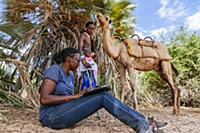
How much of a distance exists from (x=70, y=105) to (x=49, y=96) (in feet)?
0.89

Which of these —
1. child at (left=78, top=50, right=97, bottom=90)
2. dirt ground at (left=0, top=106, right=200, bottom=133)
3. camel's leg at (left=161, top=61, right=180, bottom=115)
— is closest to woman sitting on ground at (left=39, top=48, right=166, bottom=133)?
dirt ground at (left=0, top=106, right=200, bottom=133)

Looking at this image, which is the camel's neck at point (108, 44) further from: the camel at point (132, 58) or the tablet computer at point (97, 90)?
the tablet computer at point (97, 90)

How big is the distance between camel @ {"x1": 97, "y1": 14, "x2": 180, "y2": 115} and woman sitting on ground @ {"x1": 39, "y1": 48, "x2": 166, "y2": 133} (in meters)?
1.94

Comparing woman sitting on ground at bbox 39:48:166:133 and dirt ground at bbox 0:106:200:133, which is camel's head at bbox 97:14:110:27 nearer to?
dirt ground at bbox 0:106:200:133

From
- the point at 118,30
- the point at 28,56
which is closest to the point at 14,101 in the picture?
the point at 28,56

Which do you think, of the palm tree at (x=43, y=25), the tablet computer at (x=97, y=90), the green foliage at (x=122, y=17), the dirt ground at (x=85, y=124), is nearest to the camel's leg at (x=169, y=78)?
the dirt ground at (x=85, y=124)

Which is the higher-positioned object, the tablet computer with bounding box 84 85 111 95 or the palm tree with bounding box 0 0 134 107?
the palm tree with bounding box 0 0 134 107

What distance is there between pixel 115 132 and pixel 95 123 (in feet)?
2.31

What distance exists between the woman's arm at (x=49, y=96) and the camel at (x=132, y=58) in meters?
2.23

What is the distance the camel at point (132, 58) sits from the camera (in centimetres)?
673

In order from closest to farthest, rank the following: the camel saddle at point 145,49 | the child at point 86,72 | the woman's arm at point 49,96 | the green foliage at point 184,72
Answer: the woman's arm at point 49,96 → the child at point 86,72 → the camel saddle at point 145,49 → the green foliage at point 184,72

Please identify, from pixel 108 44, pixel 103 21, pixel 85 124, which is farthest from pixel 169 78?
pixel 85 124

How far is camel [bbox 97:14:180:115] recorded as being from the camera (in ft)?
22.1

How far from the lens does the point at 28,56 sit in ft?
27.1
